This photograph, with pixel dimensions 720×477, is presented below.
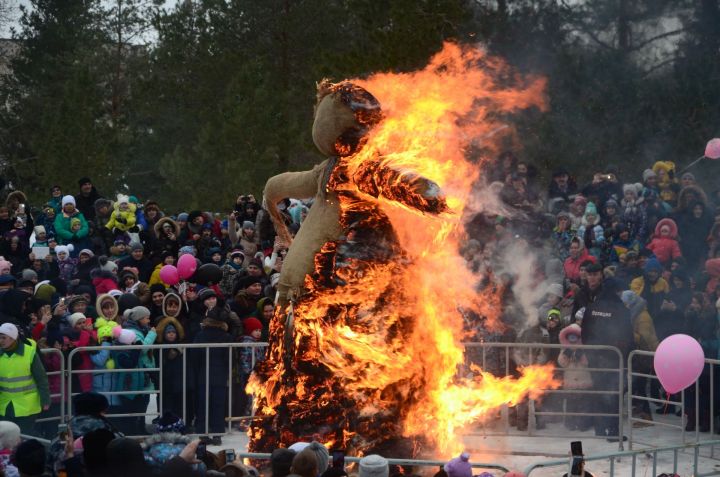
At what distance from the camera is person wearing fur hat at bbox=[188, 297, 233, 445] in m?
13.4

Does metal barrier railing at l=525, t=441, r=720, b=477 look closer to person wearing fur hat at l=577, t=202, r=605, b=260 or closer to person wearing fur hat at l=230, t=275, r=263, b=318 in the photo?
person wearing fur hat at l=577, t=202, r=605, b=260

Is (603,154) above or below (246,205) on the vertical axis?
above

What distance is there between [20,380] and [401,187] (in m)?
4.93

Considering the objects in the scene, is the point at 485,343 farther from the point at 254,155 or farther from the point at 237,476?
the point at 254,155

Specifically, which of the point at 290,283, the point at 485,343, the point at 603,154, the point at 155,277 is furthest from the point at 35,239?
the point at 603,154

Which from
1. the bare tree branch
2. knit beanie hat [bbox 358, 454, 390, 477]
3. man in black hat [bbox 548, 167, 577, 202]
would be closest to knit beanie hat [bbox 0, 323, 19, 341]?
knit beanie hat [bbox 358, 454, 390, 477]

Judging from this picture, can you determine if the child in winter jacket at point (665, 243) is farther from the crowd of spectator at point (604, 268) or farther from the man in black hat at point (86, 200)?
the man in black hat at point (86, 200)

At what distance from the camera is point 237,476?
8.01 meters

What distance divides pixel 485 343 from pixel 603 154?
41.1 feet

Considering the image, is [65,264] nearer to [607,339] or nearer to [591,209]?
[591,209]

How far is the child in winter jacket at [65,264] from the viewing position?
16281mm

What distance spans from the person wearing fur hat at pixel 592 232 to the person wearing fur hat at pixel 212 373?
547 centimetres

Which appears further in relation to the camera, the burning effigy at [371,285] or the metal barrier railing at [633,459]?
the burning effigy at [371,285]

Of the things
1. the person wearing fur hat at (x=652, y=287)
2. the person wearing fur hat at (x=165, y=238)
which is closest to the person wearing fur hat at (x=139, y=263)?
the person wearing fur hat at (x=165, y=238)
